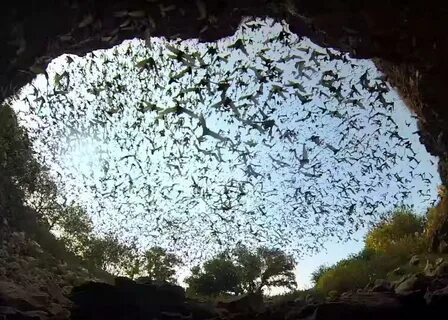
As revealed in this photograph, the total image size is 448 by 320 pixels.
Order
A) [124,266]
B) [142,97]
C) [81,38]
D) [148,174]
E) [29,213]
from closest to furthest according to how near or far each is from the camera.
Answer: [81,38], [142,97], [148,174], [29,213], [124,266]

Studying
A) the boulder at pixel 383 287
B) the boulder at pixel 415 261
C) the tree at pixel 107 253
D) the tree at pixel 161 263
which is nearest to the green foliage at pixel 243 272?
the tree at pixel 161 263

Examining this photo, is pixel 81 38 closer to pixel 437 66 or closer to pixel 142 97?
pixel 142 97

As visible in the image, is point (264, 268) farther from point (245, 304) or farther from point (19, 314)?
point (19, 314)

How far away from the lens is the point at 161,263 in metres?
7.54

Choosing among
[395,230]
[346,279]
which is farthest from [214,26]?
[395,230]

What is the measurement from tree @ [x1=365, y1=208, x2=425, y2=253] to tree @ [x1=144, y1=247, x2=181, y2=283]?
11.2 feet

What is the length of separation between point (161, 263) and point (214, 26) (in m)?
4.02

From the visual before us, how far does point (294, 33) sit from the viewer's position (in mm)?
5824

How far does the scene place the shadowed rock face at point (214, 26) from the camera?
416 cm

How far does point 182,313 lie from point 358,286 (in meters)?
2.88

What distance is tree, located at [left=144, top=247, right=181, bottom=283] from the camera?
291 inches

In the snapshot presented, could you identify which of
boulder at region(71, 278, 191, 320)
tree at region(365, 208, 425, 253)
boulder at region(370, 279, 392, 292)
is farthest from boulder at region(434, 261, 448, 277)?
boulder at region(71, 278, 191, 320)

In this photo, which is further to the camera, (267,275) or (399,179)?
(267,275)

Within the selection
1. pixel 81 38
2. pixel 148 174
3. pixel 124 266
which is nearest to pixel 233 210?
pixel 148 174
